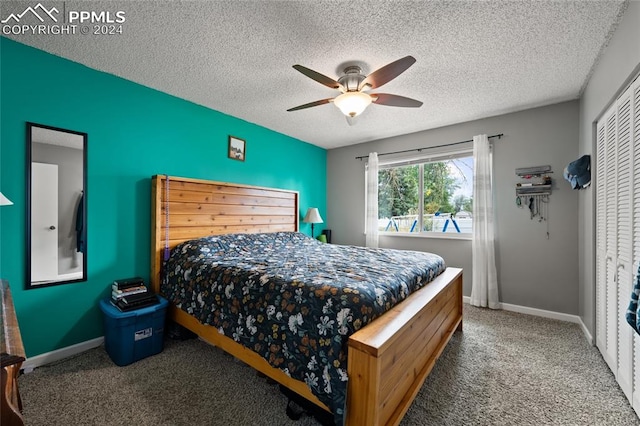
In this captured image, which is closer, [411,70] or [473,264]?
[411,70]

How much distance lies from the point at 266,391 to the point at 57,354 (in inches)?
70.9

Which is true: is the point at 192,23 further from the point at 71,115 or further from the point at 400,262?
the point at 400,262

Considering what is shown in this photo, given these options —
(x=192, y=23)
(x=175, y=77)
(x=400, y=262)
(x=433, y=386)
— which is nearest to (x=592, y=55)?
(x=400, y=262)

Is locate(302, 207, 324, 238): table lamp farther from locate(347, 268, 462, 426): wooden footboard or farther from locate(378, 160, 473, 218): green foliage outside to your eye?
locate(347, 268, 462, 426): wooden footboard

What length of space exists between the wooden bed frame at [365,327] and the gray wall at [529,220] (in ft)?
3.67

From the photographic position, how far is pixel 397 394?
147cm

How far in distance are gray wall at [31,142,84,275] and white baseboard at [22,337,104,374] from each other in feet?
2.08

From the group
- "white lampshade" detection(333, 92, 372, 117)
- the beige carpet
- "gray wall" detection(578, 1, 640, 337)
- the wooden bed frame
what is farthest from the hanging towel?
"white lampshade" detection(333, 92, 372, 117)

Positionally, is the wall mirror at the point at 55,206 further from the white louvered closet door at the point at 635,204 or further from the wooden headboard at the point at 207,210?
the white louvered closet door at the point at 635,204

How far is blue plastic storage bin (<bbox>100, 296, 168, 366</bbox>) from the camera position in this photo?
81.5 inches

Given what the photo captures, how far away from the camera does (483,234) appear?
3389 mm

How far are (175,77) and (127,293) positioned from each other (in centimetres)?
202

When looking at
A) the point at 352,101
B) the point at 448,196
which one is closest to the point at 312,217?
the point at 448,196

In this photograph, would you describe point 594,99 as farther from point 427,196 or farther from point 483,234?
point 427,196
